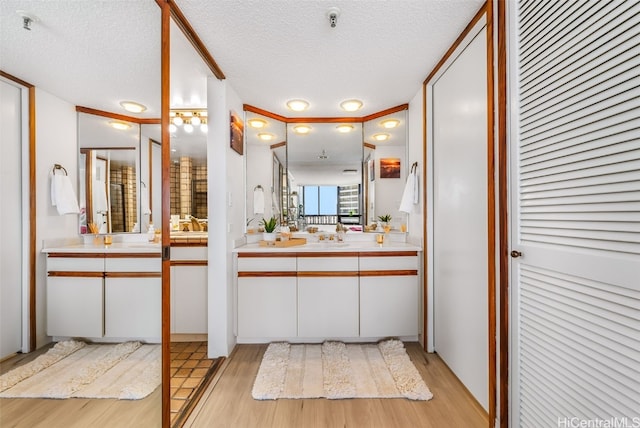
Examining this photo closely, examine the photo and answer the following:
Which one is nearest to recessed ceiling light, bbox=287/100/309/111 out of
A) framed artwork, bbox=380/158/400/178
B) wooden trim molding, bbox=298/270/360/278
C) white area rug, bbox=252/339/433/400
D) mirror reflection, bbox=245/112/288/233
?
mirror reflection, bbox=245/112/288/233

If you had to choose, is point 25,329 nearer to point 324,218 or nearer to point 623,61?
point 623,61

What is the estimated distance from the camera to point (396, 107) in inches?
118

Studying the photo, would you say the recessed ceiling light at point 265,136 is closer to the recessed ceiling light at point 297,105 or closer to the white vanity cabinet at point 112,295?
the recessed ceiling light at point 297,105

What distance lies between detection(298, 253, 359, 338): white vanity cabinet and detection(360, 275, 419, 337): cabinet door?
0.08 metres

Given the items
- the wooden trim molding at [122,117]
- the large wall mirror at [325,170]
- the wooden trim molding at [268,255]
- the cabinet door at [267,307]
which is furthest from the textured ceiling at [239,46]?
the cabinet door at [267,307]

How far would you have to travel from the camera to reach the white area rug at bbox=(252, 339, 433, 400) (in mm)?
1884

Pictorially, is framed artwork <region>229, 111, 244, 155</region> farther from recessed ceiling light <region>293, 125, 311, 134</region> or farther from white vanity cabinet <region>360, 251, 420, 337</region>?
white vanity cabinet <region>360, 251, 420, 337</region>

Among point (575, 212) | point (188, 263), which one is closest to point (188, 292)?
point (188, 263)

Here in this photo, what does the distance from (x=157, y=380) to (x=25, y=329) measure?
70 centimetres

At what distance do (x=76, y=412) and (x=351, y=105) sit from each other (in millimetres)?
2998

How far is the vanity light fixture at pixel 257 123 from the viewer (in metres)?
3.04

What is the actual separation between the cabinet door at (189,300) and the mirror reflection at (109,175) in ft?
3.93

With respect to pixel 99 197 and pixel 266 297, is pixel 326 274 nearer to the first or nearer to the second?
pixel 266 297

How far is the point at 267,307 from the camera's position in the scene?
255 centimetres
